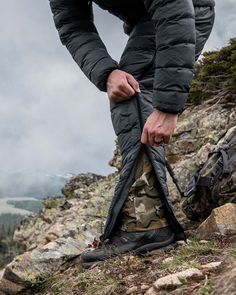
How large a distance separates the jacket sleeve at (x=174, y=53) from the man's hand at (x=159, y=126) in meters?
0.07

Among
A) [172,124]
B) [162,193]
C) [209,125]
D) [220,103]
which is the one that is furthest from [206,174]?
[220,103]

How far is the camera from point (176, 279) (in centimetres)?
304

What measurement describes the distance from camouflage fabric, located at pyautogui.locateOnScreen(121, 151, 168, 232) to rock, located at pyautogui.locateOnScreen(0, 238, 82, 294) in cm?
140

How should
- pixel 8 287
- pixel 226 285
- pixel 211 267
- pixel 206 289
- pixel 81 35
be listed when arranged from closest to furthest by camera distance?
pixel 226 285
pixel 206 289
pixel 211 267
pixel 81 35
pixel 8 287

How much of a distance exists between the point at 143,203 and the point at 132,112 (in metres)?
0.83

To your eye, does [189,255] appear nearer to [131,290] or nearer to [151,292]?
[131,290]

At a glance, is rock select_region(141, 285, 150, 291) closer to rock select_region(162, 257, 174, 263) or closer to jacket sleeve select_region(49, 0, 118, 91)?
rock select_region(162, 257, 174, 263)

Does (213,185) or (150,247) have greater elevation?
(213,185)

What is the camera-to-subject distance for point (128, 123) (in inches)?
168

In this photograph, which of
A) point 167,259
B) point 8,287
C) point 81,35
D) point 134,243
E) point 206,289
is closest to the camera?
point 206,289

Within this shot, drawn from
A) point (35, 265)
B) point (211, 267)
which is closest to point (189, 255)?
point (211, 267)

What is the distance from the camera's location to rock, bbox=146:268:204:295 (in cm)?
302

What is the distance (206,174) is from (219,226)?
39.1 inches

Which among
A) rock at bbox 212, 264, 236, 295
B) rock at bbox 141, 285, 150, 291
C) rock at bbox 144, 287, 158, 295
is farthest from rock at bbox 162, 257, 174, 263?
rock at bbox 212, 264, 236, 295
